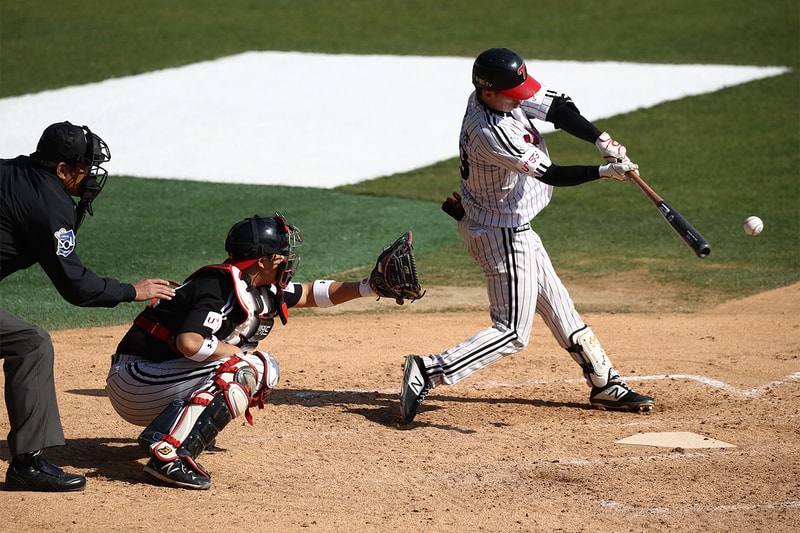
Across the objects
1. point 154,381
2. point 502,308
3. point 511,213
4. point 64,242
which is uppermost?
point 511,213

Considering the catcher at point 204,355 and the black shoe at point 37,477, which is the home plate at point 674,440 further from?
the black shoe at point 37,477

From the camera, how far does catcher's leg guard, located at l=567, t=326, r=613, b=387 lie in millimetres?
6246

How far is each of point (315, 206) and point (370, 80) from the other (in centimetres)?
711

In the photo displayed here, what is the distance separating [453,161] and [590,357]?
866 centimetres

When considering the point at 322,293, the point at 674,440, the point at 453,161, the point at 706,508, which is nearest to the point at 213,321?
the point at 322,293

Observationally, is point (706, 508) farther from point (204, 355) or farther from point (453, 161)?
point (453, 161)

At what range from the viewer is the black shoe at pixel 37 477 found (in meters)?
4.90

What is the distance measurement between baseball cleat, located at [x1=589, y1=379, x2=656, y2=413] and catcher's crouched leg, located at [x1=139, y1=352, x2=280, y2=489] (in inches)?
89.6

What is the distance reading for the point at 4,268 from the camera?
4.86 m

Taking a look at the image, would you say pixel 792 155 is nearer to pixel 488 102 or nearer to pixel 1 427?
pixel 488 102

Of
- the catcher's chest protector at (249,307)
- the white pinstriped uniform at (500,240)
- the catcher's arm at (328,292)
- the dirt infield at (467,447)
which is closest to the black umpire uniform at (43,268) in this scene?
the dirt infield at (467,447)

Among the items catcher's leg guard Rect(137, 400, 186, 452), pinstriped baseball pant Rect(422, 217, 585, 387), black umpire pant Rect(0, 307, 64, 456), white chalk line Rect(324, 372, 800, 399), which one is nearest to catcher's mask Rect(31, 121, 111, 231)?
black umpire pant Rect(0, 307, 64, 456)

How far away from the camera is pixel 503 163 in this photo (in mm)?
5766

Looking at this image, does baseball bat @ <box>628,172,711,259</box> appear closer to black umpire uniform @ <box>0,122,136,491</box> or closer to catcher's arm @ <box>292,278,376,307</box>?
catcher's arm @ <box>292,278,376,307</box>
